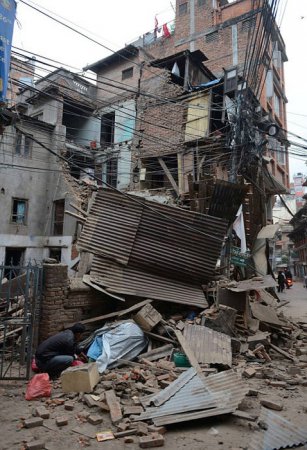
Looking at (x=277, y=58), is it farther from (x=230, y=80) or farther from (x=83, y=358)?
(x=83, y=358)

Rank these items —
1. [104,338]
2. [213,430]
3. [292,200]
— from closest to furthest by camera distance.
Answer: [213,430] → [104,338] → [292,200]

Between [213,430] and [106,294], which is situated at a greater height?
[106,294]

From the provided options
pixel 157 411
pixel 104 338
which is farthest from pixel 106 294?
pixel 157 411

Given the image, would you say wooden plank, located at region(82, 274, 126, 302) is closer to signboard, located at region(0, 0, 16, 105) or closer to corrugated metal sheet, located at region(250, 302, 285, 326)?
corrugated metal sheet, located at region(250, 302, 285, 326)

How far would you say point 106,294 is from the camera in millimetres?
8609

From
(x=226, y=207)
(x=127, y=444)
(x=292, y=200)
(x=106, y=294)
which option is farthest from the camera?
(x=292, y=200)

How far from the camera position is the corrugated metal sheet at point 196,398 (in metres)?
4.52

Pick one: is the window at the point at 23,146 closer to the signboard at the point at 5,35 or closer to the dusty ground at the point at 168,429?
the signboard at the point at 5,35

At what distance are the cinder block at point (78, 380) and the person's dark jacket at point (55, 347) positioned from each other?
2.75 feet

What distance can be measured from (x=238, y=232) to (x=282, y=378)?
6315 millimetres

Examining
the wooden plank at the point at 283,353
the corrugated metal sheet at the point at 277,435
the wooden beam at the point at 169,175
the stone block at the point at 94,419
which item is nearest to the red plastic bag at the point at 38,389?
the stone block at the point at 94,419

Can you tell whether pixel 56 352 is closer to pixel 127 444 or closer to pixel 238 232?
pixel 127 444

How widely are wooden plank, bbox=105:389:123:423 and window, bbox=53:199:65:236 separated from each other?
17328 mm

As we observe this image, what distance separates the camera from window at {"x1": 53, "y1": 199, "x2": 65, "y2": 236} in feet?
71.1
